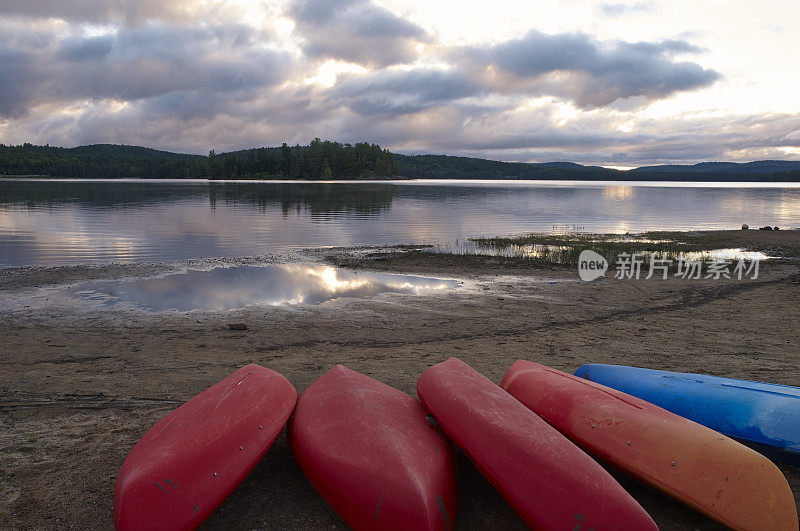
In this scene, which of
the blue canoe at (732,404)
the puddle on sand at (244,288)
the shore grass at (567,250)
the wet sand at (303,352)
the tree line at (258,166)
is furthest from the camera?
the tree line at (258,166)

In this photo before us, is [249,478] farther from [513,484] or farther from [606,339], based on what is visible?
[606,339]

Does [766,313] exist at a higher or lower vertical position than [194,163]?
lower

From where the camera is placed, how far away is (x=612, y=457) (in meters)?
3.78

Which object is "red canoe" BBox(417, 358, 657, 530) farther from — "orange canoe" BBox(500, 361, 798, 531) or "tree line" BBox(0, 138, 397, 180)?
"tree line" BBox(0, 138, 397, 180)

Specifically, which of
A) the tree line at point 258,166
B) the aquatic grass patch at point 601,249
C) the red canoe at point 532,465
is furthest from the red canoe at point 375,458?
the tree line at point 258,166

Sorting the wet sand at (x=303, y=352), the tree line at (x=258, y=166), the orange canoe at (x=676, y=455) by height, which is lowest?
the wet sand at (x=303, y=352)

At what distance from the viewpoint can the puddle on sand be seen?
10.8 meters

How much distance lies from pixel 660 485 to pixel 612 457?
37 centimetres

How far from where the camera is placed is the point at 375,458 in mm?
3404

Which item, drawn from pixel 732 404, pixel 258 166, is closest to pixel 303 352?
pixel 732 404

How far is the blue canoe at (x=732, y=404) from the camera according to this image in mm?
4062

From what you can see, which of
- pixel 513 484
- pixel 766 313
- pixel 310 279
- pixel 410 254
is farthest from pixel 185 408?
pixel 410 254

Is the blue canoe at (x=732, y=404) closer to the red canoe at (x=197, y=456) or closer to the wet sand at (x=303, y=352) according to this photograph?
the wet sand at (x=303, y=352)

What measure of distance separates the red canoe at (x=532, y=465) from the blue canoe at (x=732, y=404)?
176 cm
